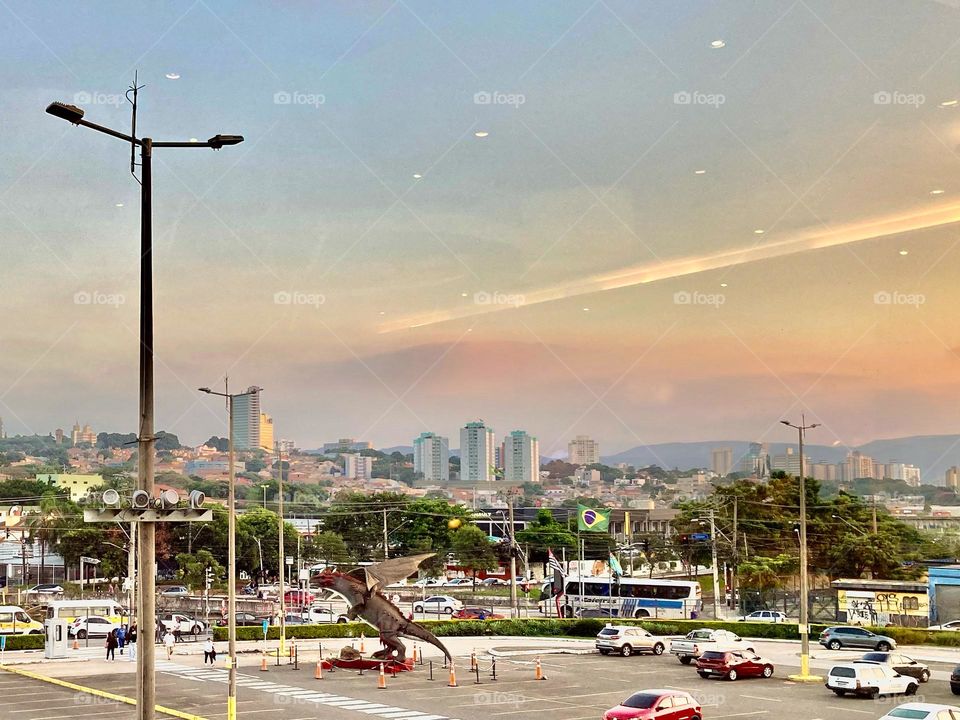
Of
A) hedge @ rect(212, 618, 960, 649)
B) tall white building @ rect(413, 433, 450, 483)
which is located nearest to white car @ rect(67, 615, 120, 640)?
hedge @ rect(212, 618, 960, 649)

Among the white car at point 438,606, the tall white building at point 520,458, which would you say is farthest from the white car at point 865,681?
the tall white building at point 520,458

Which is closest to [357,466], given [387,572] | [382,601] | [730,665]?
[387,572]

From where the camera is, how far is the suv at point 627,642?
1582 inches

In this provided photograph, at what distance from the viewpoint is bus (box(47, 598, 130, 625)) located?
4725 centimetres

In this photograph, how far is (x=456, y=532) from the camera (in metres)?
82.4

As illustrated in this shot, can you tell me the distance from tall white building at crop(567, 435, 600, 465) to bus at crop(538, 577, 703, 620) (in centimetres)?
5321

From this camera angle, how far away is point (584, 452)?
115375 millimetres

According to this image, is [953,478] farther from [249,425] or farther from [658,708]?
[658,708]

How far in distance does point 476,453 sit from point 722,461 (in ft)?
108

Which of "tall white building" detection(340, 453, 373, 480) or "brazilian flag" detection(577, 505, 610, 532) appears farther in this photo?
"tall white building" detection(340, 453, 373, 480)

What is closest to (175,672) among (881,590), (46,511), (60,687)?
(60,687)

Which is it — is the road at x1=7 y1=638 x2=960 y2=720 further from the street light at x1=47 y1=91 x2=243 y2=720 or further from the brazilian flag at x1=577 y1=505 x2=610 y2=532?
the brazilian flag at x1=577 y1=505 x2=610 y2=532

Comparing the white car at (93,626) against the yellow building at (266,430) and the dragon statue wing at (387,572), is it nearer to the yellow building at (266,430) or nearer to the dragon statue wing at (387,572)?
the dragon statue wing at (387,572)

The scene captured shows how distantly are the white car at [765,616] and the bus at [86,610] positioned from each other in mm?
31234
